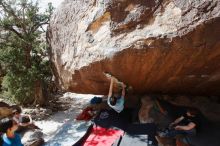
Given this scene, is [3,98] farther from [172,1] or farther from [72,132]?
[172,1]

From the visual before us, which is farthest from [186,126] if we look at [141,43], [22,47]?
[22,47]

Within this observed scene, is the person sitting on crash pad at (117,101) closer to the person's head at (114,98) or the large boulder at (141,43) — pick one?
the person's head at (114,98)

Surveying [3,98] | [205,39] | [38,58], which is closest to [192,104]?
[205,39]

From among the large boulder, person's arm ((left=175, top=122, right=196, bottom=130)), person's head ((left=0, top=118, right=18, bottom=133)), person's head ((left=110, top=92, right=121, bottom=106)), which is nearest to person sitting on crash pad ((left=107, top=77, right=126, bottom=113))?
person's head ((left=110, top=92, right=121, bottom=106))

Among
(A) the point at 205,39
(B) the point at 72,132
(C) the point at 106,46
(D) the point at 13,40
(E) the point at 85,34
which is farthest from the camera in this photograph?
(D) the point at 13,40

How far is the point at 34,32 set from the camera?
434 inches

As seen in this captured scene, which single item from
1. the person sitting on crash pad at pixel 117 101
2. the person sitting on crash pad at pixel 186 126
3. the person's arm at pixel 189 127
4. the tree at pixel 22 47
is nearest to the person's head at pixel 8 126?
the person sitting on crash pad at pixel 117 101

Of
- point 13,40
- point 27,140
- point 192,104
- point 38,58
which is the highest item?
point 13,40

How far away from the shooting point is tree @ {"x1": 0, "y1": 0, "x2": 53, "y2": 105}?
10648 mm

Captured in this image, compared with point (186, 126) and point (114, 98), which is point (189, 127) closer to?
point (186, 126)

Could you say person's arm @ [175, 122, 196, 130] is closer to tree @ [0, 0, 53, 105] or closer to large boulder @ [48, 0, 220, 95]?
large boulder @ [48, 0, 220, 95]

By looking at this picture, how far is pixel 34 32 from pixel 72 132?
452 cm

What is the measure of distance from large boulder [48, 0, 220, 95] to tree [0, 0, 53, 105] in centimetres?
336

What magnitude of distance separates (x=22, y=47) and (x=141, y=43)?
6.20 metres
